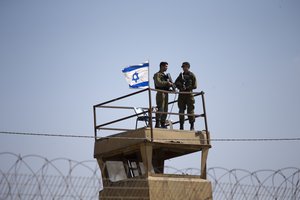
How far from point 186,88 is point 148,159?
2.41 m

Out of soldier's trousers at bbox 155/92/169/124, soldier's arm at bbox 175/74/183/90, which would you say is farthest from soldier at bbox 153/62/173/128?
soldier's arm at bbox 175/74/183/90

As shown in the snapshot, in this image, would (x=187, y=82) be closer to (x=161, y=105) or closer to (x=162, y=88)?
(x=162, y=88)

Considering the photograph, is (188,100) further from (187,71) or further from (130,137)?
(130,137)

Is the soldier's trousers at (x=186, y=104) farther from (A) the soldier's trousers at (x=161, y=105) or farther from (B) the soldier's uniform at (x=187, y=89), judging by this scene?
(A) the soldier's trousers at (x=161, y=105)

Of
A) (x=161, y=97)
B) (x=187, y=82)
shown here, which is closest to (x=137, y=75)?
(x=161, y=97)

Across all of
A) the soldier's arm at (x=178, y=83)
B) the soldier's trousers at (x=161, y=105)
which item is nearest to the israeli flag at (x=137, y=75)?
the soldier's trousers at (x=161, y=105)

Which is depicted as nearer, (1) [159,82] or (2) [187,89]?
(1) [159,82]

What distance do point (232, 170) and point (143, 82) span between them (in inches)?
220

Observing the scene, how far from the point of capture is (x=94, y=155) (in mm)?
15945

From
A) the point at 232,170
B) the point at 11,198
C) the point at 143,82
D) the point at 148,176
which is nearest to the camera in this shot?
the point at 11,198

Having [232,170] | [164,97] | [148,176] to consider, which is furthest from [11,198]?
[164,97]

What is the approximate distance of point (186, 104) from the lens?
625 inches

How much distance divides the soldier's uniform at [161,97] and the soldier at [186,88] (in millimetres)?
434

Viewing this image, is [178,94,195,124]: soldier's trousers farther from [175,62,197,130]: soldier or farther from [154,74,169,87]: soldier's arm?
[154,74,169,87]: soldier's arm
